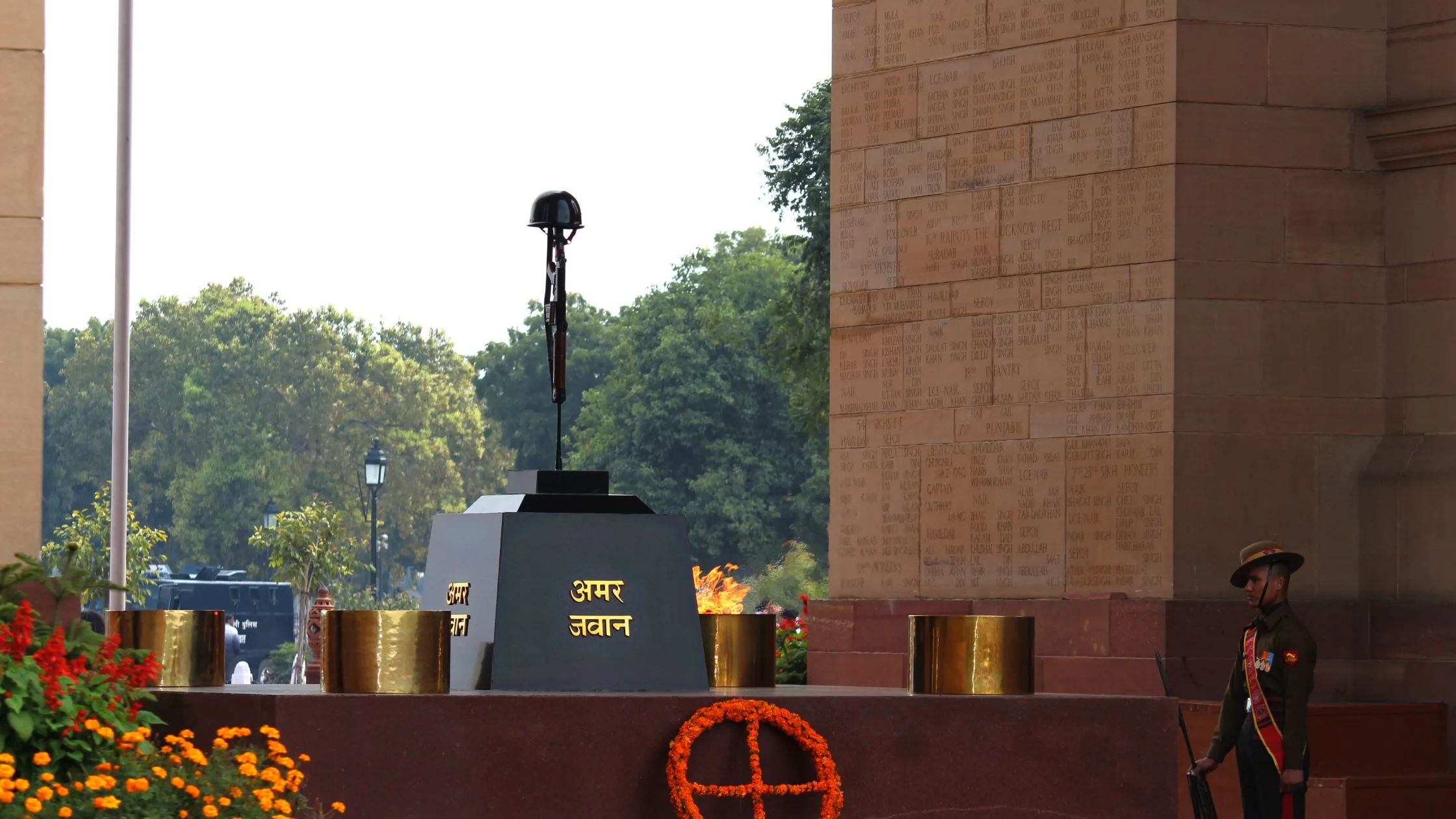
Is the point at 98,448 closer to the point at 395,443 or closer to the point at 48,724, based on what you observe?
the point at 395,443

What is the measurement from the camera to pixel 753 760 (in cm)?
735

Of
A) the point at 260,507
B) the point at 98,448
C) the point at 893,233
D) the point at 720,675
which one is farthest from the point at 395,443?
the point at 720,675

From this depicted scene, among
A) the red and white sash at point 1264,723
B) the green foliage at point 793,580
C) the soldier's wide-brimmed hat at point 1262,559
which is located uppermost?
the soldier's wide-brimmed hat at point 1262,559

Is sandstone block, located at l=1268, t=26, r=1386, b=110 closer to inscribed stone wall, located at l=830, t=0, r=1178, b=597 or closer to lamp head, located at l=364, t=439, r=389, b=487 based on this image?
inscribed stone wall, located at l=830, t=0, r=1178, b=597

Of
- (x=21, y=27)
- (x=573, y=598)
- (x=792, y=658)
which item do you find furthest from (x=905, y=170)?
(x=573, y=598)

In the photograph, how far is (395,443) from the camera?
86312 millimetres

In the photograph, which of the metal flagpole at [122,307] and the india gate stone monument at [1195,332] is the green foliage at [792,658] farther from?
the metal flagpole at [122,307]

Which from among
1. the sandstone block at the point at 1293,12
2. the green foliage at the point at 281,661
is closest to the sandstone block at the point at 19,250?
the sandstone block at the point at 1293,12

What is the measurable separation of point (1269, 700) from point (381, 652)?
16.5ft

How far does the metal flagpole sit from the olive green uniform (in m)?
13.8

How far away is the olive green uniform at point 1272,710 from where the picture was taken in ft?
33.8

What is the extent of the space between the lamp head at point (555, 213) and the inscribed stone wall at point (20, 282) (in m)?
3.14

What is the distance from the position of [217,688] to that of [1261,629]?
5194 millimetres

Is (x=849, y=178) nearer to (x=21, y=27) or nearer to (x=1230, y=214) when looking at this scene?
(x=1230, y=214)
